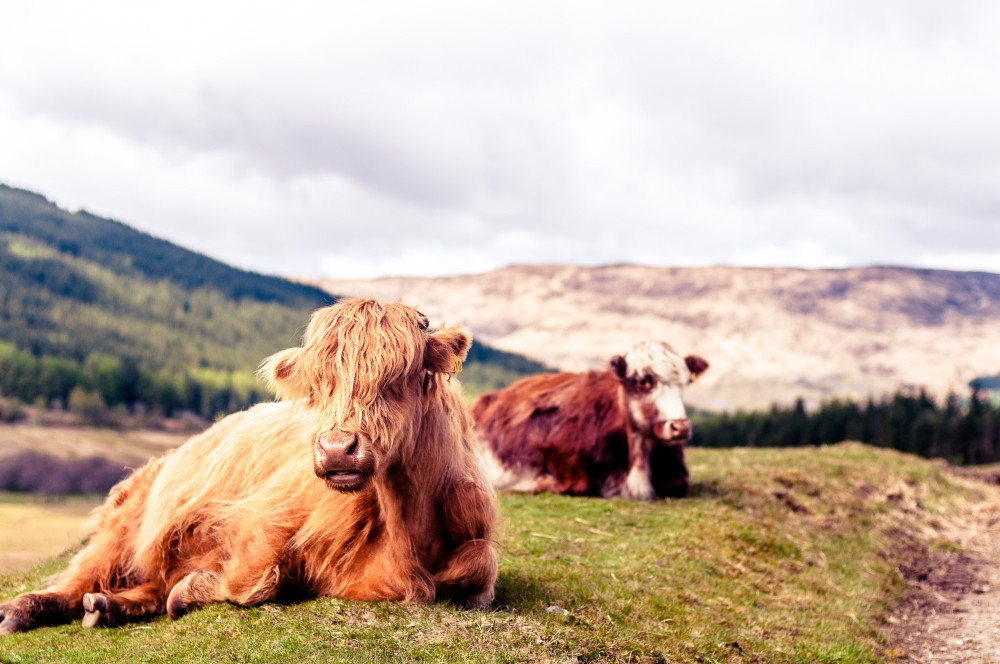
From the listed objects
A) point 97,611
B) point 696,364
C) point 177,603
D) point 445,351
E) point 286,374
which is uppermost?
point 696,364

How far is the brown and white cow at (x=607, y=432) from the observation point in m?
12.2

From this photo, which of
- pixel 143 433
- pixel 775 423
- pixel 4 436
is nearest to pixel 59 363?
pixel 143 433

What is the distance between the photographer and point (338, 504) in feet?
18.0

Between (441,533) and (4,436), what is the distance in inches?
4693

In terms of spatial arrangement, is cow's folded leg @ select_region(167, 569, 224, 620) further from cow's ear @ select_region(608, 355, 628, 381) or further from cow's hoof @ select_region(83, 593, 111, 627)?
cow's ear @ select_region(608, 355, 628, 381)

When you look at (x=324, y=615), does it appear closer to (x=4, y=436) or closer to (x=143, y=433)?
(x=4, y=436)

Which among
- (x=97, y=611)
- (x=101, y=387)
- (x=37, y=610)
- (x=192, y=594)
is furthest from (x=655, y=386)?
(x=101, y=387)

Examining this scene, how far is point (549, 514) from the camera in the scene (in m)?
11.2

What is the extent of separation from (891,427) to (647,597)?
65.9 m

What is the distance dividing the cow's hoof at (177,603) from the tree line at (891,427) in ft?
213

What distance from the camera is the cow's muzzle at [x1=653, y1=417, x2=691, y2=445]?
37.8 ft

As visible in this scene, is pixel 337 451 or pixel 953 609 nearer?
pixel 337 451

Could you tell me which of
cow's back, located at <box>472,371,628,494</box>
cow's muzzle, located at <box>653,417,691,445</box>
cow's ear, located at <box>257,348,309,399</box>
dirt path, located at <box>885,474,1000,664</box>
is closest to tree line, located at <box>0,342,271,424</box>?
cow's back, located at <box>472,371,628,494</box>

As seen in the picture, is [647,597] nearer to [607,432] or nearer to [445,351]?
[445,351]
